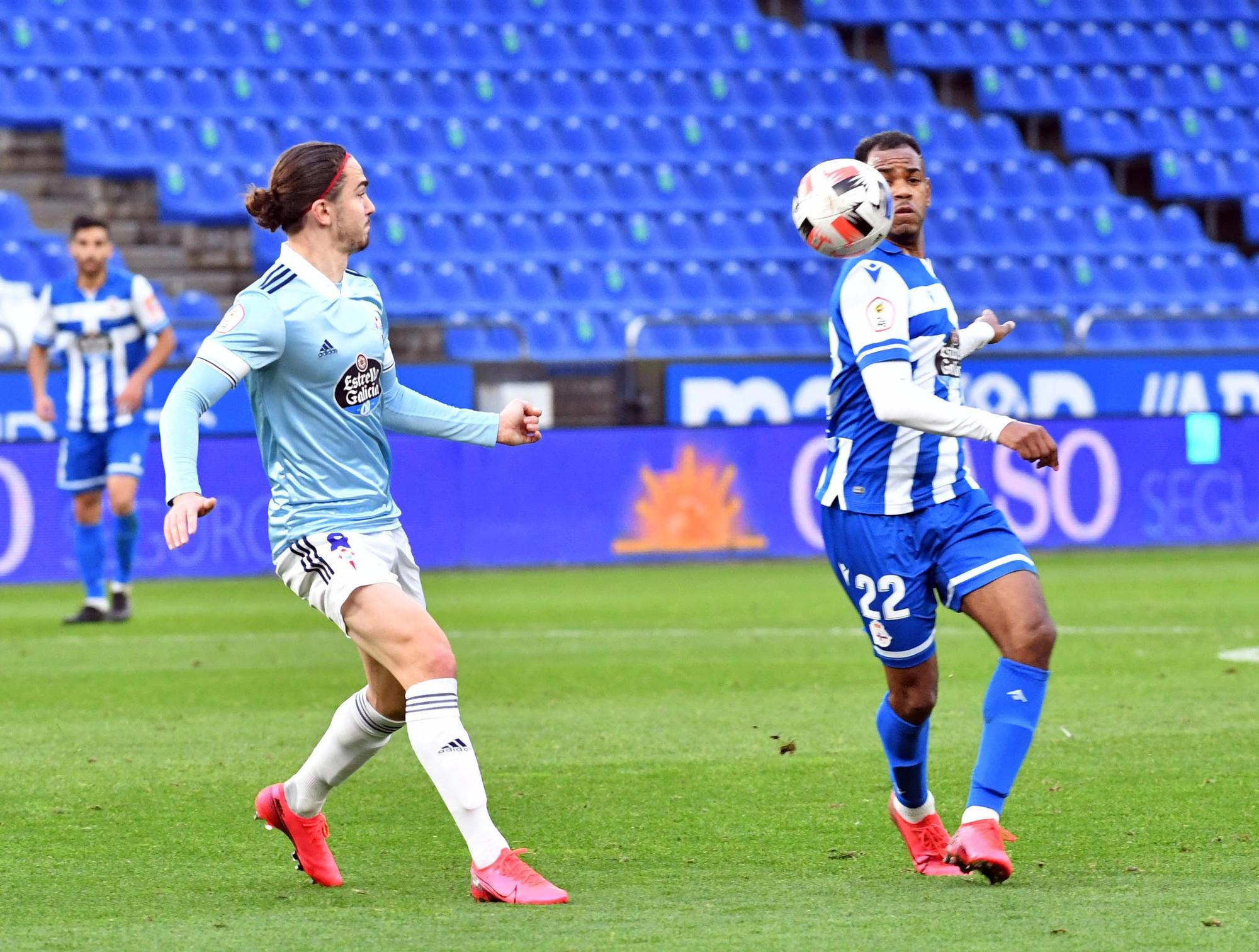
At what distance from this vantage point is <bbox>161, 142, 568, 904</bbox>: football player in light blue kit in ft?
15.2

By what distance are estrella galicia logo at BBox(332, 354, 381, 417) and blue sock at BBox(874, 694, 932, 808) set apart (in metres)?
1.57

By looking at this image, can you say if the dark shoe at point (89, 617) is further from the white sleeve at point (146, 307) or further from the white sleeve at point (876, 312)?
the white sleeve at point (876, 312)

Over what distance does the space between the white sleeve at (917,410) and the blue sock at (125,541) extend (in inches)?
315

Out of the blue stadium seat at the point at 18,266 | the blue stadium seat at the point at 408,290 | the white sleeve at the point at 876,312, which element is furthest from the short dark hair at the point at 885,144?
the blue stadium seat at the point at 18,266

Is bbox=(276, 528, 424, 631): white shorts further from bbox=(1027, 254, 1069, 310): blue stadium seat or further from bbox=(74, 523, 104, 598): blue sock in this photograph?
bbox=(1027, 254, 1069, 310): blue stadium seat

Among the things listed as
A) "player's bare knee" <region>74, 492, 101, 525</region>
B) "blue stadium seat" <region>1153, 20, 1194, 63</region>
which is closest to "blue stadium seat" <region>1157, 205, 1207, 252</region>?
"blue stadium seat" <region>1153, 20, 1194, 63</region>

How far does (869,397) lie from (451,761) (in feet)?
4.61

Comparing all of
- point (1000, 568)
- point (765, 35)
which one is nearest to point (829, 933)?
point (1000, 568)

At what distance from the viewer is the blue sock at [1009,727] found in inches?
187

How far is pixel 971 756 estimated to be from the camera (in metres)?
6.91

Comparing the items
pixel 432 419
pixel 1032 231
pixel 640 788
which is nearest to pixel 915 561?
pixel 432 419

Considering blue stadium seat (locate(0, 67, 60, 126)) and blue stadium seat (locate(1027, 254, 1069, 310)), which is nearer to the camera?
blue stadium seat (locate(0, 67, 60, 126))

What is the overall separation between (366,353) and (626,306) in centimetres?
1439

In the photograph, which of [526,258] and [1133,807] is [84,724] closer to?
[1133,807]
